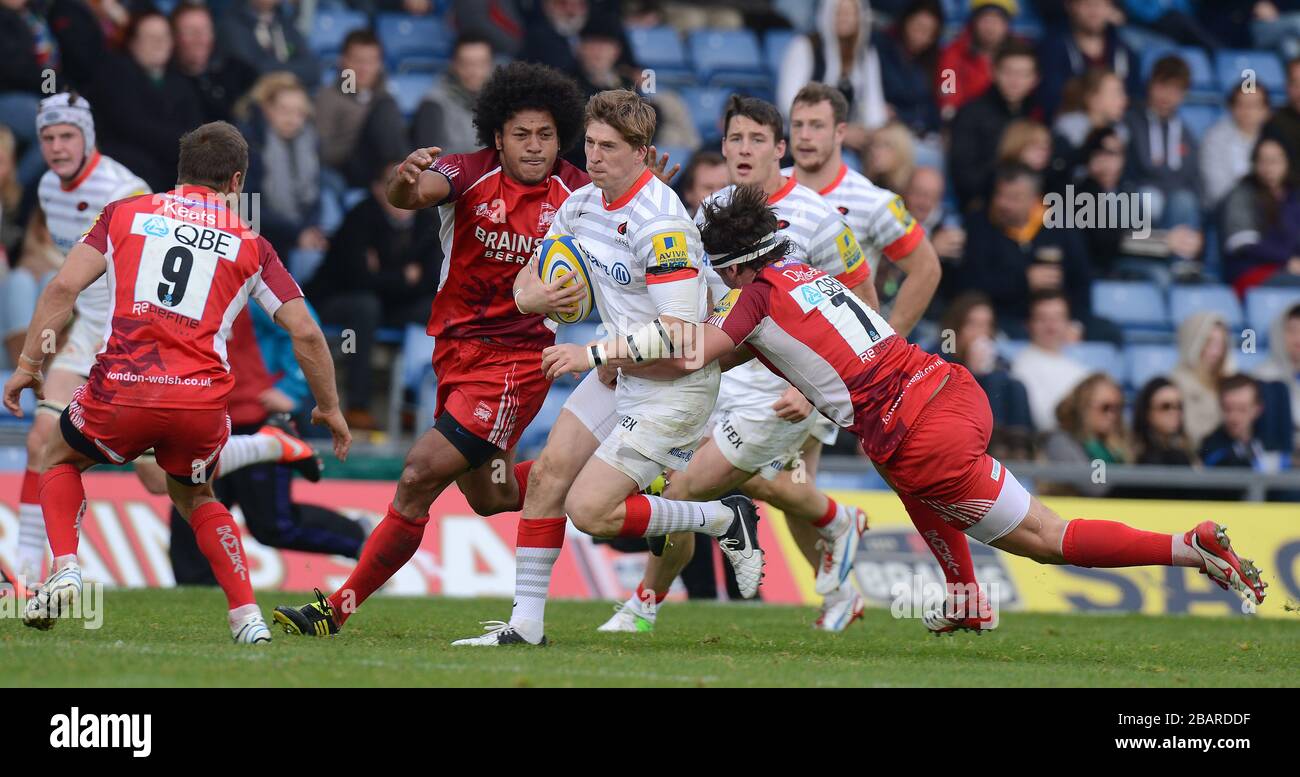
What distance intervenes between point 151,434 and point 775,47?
12246 mm

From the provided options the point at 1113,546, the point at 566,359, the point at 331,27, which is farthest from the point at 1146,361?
the point at 566,359

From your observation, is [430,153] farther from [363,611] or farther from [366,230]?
[366,230]

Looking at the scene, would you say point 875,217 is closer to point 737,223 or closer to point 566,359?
point 737,223

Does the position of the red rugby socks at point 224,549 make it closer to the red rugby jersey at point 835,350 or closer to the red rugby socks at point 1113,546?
the red rugby jersey at point 835,350

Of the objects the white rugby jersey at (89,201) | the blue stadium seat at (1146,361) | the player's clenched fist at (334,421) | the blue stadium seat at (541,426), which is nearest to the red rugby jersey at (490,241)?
the player's clenched fist at (334,421)

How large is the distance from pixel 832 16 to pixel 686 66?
238 centimetres

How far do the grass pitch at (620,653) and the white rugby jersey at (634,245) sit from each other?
162 cm

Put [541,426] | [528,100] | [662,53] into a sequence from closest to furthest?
1. [528,100]
2. [541,426]
3. [662,53]

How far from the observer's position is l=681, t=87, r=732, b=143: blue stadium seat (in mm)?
17359

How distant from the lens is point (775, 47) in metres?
18.6

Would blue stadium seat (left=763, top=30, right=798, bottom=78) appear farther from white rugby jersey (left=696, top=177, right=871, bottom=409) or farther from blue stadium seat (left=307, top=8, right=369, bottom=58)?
white rugby jersey (left=696, top=177, right=871, bottom=409)

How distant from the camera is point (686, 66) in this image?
18.2 metres
